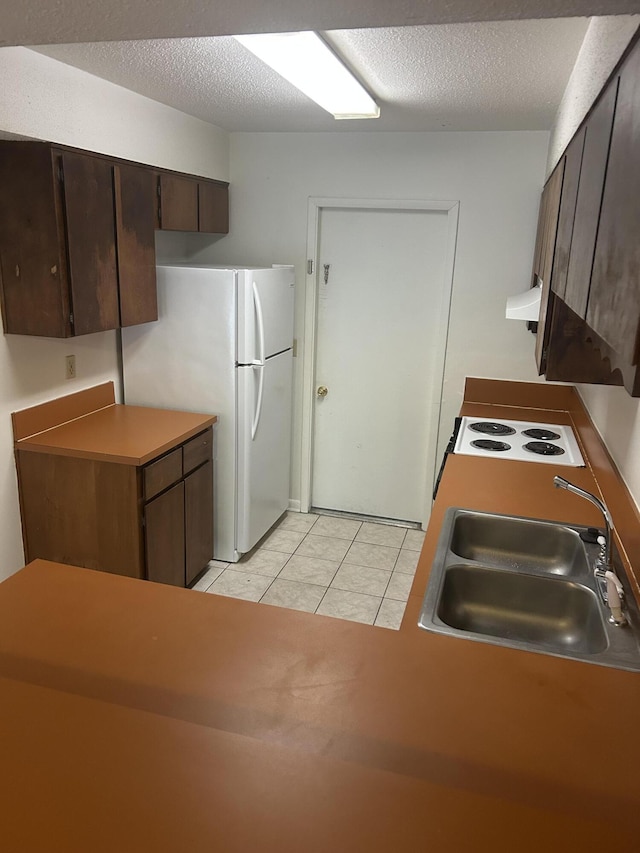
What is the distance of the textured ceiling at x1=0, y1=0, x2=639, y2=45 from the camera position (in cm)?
86

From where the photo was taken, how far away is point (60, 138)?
2566 mm

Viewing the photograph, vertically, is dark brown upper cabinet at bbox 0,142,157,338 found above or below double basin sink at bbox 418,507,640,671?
above

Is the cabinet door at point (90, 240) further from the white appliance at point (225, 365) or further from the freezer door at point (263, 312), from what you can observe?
the freezer door at point (263, 312)

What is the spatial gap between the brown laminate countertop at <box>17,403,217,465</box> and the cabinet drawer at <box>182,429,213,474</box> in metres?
0.05

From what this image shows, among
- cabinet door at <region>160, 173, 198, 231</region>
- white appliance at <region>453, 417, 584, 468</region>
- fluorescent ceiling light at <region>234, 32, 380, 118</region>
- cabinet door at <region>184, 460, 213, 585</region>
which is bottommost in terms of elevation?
cabinet door at <region>184, 460, 213, 585</region>

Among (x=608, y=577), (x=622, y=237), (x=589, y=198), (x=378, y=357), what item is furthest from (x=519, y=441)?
(x=622, y=237)

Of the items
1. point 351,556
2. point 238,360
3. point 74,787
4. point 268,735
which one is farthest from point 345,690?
point 351,556

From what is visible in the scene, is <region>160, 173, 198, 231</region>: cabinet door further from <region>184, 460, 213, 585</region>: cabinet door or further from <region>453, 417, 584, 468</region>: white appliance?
<region>453, 417, 584, 468</region>: white appliance

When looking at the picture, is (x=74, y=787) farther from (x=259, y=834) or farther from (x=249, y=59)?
(x=249, y=59)

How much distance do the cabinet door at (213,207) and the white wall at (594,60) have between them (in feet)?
6.62

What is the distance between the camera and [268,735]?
3.70 ft

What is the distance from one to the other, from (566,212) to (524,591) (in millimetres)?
1043

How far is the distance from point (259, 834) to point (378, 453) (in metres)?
3.39

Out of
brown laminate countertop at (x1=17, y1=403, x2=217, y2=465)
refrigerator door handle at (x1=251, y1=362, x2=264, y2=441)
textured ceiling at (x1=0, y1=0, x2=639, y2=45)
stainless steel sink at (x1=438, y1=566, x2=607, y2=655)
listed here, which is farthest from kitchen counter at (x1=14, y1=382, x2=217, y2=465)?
textured ceiling at (x1=0, y1=0, x2=639, y2=45)
